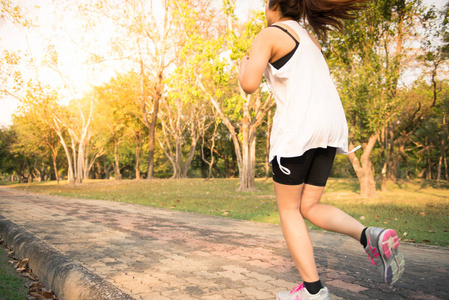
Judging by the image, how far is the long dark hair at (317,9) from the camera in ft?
7.80

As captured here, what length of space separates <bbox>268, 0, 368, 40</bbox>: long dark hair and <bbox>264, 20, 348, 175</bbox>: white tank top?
129 millimetres

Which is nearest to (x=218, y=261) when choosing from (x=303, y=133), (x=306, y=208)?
(x=306, y=208)

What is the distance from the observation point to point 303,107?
222cm

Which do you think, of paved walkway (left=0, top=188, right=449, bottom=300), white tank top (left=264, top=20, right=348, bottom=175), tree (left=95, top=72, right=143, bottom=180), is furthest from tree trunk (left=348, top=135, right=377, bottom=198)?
tree (left=95, top=72, right=143, bottom=180)

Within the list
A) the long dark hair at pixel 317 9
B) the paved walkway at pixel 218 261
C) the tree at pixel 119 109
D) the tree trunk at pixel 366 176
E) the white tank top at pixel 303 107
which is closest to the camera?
the white tank top at pixel 303 107

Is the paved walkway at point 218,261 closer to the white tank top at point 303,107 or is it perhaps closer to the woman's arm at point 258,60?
the white tank top at point 303,107

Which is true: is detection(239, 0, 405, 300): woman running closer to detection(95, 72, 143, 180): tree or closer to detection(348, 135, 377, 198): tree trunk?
detection(348, 135, 377, 198): tree trunk

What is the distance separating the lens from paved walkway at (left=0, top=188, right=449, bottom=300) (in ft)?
9.42

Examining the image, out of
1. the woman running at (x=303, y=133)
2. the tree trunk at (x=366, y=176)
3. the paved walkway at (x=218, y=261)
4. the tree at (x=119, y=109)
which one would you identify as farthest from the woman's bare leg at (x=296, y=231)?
the tree at (x=119, y=109)

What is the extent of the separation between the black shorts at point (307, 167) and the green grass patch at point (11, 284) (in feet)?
7.65

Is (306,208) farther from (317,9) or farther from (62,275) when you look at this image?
(62,275)

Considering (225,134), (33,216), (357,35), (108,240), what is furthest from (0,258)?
(225,134)

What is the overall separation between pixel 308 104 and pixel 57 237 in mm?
4224

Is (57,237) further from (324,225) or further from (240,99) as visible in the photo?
(240,99)
